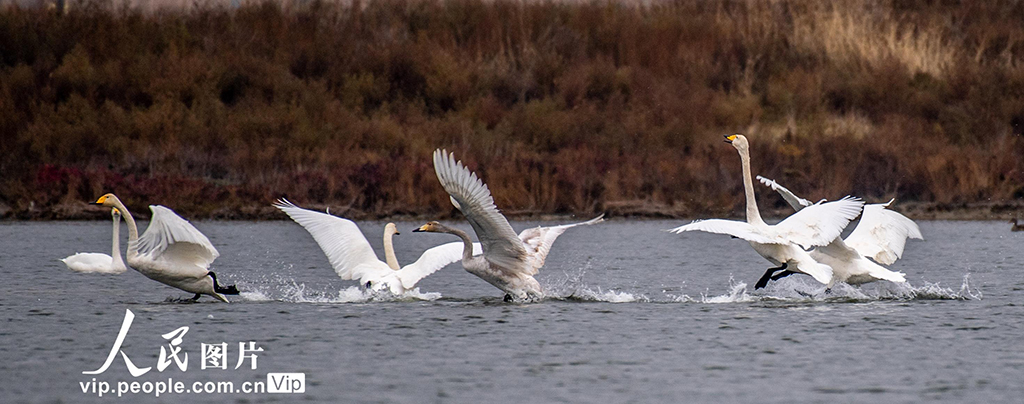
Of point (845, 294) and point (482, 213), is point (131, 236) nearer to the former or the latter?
point (482, 213)

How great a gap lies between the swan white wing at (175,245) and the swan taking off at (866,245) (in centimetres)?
570

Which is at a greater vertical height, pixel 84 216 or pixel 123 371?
pixel 123 371

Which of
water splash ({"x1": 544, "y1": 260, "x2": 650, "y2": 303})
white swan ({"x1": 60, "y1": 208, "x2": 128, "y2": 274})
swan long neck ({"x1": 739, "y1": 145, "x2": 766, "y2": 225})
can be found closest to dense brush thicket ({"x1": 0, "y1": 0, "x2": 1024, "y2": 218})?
water splash ({"x1": 544, "y1": 260, "x2": 650, "y2": 303})

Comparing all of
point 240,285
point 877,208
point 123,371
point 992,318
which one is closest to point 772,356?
point 992,318

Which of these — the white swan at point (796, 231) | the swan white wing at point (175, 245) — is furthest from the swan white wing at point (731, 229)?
the swan white wing at point (175, 245)

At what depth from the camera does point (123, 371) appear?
1073 centimetres

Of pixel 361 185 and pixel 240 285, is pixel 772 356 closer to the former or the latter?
pixel 240 285

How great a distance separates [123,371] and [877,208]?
8.17 meters

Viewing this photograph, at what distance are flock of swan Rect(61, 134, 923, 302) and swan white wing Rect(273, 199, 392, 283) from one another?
0.01 metres

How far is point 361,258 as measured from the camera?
1411cm

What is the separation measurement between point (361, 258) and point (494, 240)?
1575 mm

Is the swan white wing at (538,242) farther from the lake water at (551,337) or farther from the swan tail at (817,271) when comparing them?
the swan tail at (817,271)

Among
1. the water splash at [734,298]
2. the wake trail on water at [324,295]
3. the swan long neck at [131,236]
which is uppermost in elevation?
the swan long neck at [131,236]

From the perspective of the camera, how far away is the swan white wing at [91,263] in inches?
530
